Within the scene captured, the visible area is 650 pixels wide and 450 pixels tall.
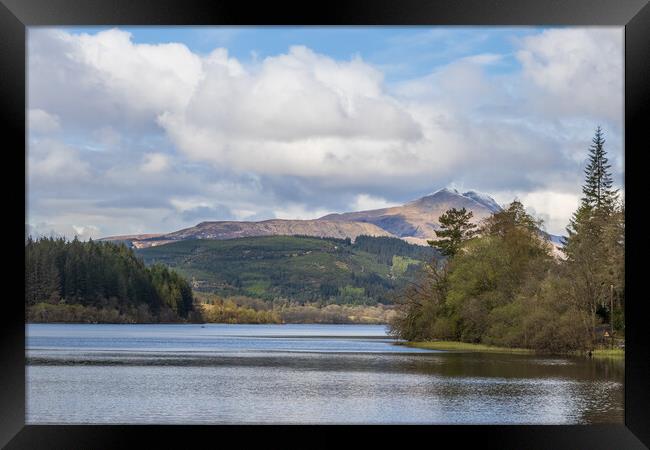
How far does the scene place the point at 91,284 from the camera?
81062mm

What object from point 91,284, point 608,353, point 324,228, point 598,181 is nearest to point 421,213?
point 324,228

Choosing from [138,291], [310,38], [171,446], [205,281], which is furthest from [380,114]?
[171,446]

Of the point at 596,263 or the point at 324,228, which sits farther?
the point at 324,228

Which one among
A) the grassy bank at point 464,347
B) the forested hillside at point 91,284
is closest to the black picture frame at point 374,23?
the grassy bank at point 464,347

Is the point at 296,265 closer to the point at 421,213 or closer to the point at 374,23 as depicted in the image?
the point at 421,213

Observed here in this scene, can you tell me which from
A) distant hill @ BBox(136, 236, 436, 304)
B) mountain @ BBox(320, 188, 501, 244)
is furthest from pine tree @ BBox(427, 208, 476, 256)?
distant hill @ BBox(136, 236, 436, 304)

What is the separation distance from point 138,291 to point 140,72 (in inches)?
1938

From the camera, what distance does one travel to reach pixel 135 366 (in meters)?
30.0

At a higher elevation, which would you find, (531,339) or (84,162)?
(84,162)

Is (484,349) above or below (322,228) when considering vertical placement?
below

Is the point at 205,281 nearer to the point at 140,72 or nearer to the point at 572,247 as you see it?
the point at 140,72

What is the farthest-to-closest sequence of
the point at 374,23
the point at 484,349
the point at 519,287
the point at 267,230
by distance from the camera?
the point at 267,230 < the point at 519,287 < the point at 484,349 < the point at 374,23

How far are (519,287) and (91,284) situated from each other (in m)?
52.7

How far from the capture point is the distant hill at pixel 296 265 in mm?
119250
